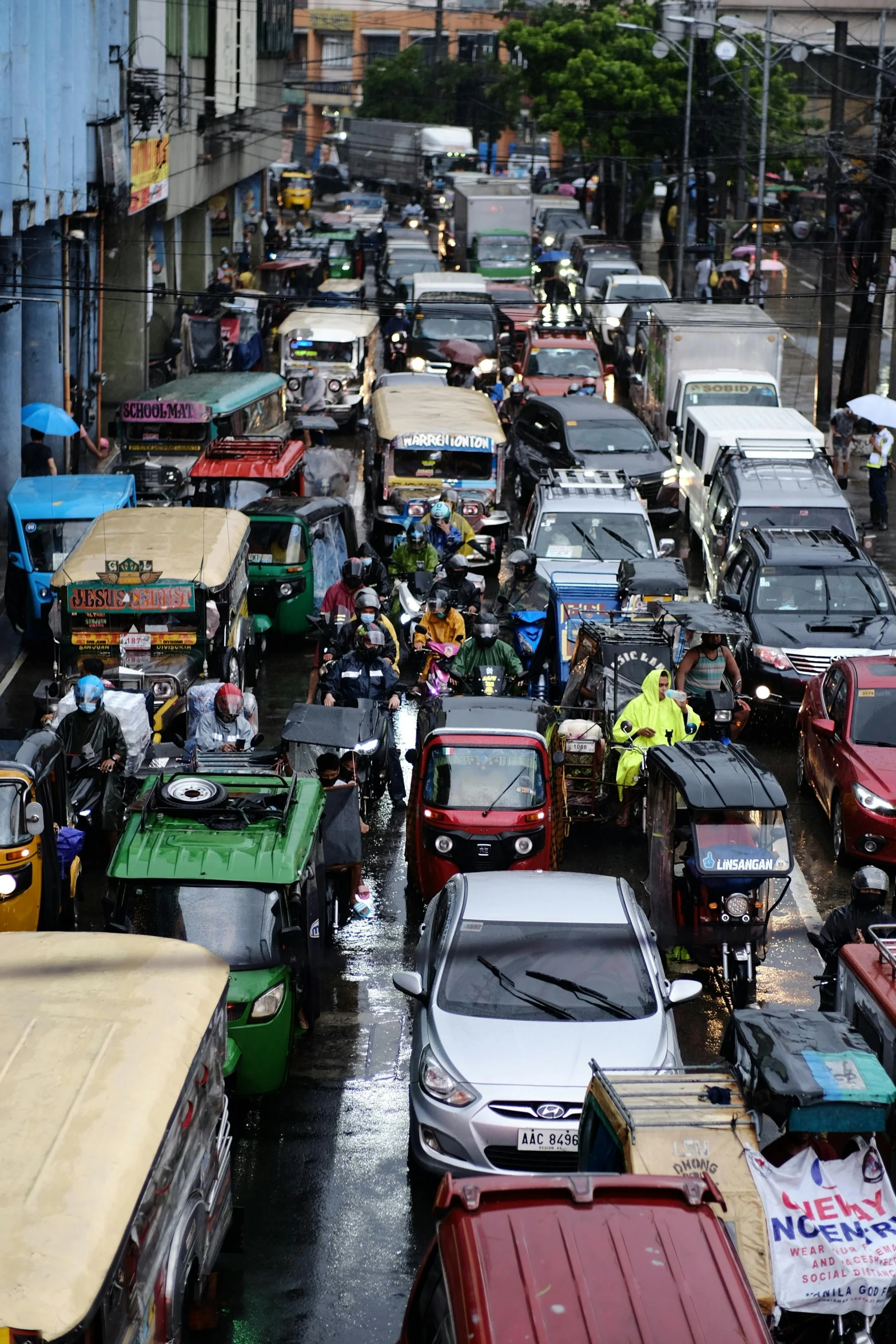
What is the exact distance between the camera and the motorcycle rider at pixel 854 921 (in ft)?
36.4

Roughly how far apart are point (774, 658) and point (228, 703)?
639 cm

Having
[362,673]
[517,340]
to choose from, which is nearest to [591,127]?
[517,340]

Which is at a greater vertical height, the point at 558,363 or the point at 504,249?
the point at 504,249

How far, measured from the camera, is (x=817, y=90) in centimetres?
9556

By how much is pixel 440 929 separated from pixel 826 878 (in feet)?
18.5

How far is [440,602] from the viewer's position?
19.4m

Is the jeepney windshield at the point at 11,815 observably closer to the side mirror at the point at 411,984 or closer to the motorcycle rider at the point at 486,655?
the side mirror at the point at 411,984

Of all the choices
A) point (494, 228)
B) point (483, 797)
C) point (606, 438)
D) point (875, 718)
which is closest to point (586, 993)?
point (483, 797)

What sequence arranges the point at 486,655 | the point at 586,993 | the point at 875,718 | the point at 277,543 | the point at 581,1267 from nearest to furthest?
the point at 581,1267 < the point at 586,993 < the point at 875,718 < the point at 486,655 < the point at 277,543

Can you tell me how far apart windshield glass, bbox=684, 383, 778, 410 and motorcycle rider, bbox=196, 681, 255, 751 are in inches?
647

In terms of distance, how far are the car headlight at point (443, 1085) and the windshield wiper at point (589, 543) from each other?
42.3ft

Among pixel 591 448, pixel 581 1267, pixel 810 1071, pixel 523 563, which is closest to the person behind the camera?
pixel 581 1267

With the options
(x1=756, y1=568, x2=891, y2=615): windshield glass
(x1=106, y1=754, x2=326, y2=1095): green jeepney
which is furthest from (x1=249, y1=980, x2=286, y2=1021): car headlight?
(x1=756, y1=568, x2=891, y2=615): windshield glass

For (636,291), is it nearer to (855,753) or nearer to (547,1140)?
(855,753)
